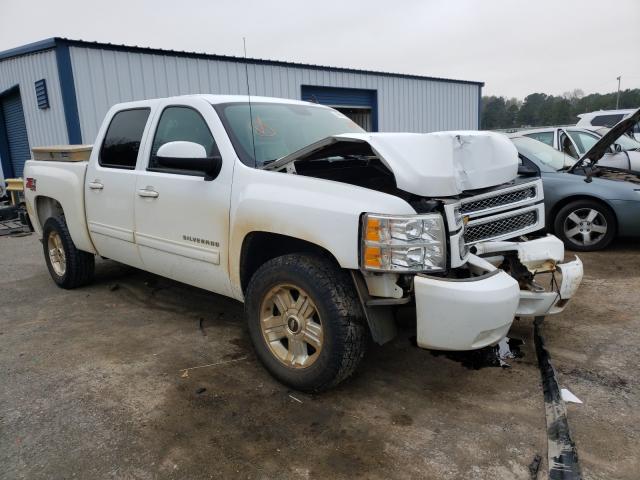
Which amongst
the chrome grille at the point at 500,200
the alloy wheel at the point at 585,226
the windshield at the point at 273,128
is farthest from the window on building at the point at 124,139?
the alloy wheel at the point at 585,226

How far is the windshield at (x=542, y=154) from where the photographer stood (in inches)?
261

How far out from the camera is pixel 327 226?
8.74 ft

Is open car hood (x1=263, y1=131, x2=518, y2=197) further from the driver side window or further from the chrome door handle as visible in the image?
the driver side window

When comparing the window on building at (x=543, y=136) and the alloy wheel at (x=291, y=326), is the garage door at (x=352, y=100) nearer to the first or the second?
the window on building at (x=543, y=136)

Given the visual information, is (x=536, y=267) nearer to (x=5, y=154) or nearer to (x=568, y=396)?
(x=568, y=396)

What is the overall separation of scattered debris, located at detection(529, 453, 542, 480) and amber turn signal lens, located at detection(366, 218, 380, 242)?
4.15 ft

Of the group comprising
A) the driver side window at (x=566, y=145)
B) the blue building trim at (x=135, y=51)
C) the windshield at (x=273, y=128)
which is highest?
the blue building trim at (x=135, y=51)

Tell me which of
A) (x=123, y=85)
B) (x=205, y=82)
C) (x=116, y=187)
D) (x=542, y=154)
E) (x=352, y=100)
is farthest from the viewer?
(x=352, y=100)

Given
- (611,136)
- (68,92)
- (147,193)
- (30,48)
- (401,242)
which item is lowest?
(401,242)

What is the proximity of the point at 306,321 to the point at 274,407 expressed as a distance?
52 cm

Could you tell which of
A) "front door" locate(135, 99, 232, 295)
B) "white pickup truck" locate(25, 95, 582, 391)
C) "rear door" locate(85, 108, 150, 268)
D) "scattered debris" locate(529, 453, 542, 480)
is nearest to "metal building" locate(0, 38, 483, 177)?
"rear door" locate(85, 108, 150, 268)

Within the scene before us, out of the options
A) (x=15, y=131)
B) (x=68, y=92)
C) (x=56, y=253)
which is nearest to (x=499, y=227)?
(x=56, y=253)

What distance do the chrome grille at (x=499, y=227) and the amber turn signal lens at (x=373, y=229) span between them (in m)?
0.76

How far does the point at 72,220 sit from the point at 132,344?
1.78m
